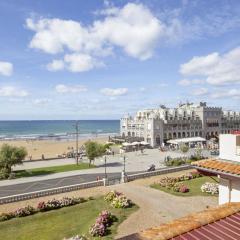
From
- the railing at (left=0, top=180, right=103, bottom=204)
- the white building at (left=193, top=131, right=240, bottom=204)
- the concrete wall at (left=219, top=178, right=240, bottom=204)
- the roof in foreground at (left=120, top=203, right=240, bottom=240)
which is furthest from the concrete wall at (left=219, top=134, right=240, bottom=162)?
the railing at (left=0, top=180, right=103, bottom=204)

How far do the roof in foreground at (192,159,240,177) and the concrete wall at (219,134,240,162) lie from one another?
0.22 meters

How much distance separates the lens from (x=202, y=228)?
7.59 m

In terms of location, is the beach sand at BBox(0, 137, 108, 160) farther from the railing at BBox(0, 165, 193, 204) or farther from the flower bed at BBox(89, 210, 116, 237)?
the flower bed at BBox(89, 210, 116, 237)

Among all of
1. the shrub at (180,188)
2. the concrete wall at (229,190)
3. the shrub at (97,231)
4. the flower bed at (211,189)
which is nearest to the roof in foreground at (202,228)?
the concrete wall at (229,190)

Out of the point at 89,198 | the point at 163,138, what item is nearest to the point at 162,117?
the point at 163,138

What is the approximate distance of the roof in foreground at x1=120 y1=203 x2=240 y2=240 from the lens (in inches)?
275

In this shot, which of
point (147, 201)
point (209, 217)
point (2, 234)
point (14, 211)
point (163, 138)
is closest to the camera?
point (209, 217)

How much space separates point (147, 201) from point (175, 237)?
20084 millimetres

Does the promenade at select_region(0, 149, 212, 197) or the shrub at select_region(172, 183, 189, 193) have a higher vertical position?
the shrub at select_region(172, 183, 189, 193)

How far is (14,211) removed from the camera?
79.4 feet

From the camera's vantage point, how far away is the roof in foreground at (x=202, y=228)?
6977 millimetres

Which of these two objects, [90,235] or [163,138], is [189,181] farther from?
[163,138]

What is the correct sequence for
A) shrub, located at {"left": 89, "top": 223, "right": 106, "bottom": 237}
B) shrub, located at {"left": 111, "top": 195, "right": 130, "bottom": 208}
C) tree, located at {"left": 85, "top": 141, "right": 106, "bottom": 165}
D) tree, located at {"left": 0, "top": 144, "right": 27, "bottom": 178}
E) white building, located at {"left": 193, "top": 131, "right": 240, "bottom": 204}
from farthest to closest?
tree, located at {"left": 85, "top": 141, "right": 106, "bottom": 165} < tree, located at {"left": 0, "top": 144, "right": 27, "bottom": 178} < shrub, located at {"left": 111, "top": 195, "right": 130, "bottom": 208} < shrub, located at {"left": 89, "top": 223, "right": 106, "bottom": 237} < white building, located at {"left": 193, "top": 131, "right": 240, "bottom": 204}

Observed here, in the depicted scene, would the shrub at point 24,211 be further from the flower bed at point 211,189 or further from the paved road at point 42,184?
the flower bed at point 211,189
